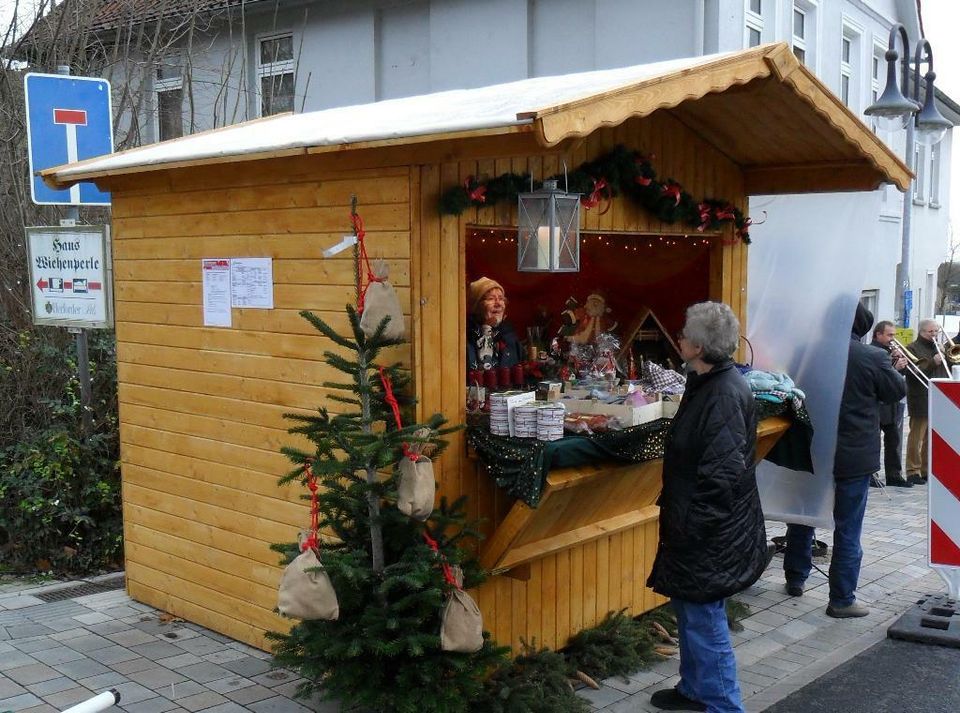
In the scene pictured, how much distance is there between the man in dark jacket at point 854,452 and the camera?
6.06 m

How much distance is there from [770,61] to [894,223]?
14.1 meters

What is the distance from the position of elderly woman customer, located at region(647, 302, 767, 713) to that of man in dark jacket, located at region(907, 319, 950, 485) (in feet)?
21.7

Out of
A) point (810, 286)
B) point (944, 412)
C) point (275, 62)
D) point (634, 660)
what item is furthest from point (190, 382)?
point (275, 62)

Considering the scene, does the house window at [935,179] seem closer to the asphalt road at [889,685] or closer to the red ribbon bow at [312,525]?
the asphalt road at [889,685]

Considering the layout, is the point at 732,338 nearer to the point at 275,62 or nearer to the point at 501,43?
the point at 501,43

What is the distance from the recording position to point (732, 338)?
4.39 metres

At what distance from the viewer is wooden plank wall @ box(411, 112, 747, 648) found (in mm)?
4352

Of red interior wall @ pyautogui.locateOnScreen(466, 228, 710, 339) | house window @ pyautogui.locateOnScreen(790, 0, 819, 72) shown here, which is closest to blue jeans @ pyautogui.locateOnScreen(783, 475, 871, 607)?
red interior wall @ pyautogui.locateOnScreen(466, 228, 710, 339)

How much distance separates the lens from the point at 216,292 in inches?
209

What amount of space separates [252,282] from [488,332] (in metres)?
1.22

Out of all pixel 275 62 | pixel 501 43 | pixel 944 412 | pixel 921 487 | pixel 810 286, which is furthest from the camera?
pixel 275 62

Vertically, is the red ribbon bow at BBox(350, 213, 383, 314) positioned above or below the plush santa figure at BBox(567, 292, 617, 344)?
above

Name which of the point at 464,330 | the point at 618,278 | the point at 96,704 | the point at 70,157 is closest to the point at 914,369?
the point at 618,278

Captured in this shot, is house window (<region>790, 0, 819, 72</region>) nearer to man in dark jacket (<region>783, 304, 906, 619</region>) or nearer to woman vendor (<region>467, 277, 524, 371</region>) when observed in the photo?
man in dark jacket (<region>783, 304, 906, 619</region>)
